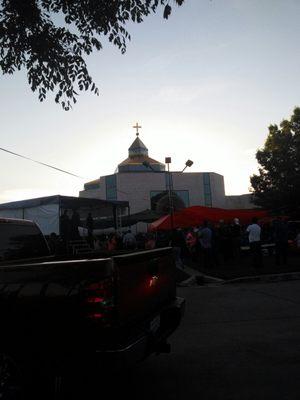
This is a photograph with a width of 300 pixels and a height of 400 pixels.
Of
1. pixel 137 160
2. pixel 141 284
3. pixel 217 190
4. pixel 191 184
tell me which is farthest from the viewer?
pixel 137 160

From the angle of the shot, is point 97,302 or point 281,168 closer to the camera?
point 97,302

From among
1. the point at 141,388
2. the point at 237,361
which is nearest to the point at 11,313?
the point at 141,388

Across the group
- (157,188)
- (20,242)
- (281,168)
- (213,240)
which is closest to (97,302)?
(20,242)

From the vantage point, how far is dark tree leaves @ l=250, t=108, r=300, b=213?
115 ft

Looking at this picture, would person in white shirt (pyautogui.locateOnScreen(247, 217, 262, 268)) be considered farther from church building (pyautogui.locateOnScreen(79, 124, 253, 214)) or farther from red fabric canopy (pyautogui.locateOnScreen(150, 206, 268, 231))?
church building (pyautogui.locateOnScreen(79, 124, 253, 214))

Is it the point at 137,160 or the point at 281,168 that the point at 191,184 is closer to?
the point at 137,160

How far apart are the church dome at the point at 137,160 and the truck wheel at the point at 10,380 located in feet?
199

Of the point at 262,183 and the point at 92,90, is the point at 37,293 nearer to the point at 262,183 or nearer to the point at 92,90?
the point at 92,90

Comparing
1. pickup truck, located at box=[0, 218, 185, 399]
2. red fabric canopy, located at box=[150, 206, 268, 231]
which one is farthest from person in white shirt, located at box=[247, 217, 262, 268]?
pickup truck, located at box=[0, 218, 185, 399]

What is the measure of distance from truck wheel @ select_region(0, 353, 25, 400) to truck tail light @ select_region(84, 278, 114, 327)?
744mm

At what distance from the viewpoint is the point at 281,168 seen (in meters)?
35.4

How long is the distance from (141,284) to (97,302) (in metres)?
0.75

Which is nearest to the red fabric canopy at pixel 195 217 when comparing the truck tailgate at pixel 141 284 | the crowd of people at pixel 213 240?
the crowd of people at pixel 213 240

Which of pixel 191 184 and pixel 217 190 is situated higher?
pixel 191 184
